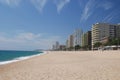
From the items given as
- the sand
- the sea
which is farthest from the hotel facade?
the sand

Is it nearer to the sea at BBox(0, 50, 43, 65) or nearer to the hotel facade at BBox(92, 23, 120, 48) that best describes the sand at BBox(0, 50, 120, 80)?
the sea at BBox(0, 50, 43, 65)

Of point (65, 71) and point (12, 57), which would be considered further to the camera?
point (12, 57)

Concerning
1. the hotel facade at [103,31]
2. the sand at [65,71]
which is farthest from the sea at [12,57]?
the hotel facade at [103,31]

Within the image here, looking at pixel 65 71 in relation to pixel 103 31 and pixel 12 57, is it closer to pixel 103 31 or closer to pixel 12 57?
pixel 12 57

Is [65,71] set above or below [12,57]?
above

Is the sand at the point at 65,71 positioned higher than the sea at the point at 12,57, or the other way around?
the sand at the point at 65,71

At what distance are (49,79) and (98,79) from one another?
7.63 ft

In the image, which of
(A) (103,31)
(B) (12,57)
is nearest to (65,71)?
(B) (12,57)

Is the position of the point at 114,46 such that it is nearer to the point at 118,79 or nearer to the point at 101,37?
the point at 101,37

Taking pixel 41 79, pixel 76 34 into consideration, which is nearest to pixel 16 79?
pixel 41 79

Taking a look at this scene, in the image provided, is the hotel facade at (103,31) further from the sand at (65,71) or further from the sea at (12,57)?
the sand at (65,71)

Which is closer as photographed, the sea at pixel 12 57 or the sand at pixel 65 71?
the sand at pixel 65 71

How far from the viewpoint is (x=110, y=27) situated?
13275cm

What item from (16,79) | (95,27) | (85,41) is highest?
(95,27)
